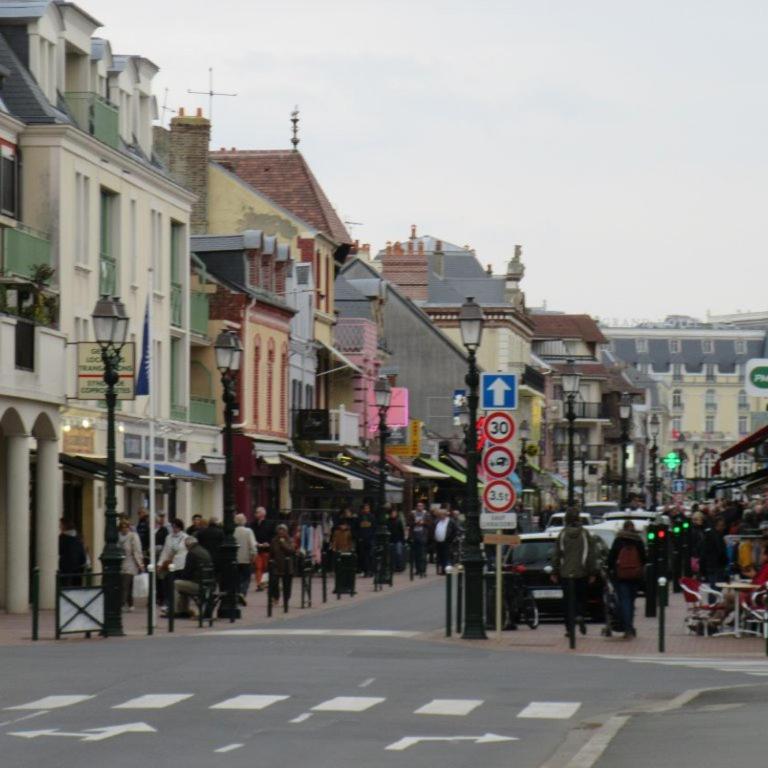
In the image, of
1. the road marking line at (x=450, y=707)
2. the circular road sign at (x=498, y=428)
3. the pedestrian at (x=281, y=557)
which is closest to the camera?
the road marking line at (x=450, y=707)

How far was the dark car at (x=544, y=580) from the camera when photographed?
34.9 metres

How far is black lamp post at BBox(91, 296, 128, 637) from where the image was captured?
1196 inches

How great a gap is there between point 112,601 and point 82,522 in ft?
50.0

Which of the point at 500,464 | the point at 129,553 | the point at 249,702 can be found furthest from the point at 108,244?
the point at 249,702

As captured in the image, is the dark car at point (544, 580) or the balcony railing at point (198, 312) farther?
the balcony railing at point (198, 312)

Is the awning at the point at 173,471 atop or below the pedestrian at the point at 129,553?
atop

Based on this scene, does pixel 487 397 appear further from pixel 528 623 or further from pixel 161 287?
pixel 161 287

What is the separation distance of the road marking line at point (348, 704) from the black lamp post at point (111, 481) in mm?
9854

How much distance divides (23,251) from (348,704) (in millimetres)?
23505

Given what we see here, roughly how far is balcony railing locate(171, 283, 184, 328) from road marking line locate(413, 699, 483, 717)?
3390cm

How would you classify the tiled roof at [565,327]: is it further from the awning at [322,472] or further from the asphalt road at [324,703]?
the asphalt road at [324,703]

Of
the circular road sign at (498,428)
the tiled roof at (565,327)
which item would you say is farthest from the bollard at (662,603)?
the tiled roof at (565,327)

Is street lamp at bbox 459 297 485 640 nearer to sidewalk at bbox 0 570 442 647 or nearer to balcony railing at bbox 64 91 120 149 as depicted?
sidewalk at bbox 0 570 442 647

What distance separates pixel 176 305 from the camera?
5444cm
